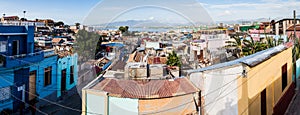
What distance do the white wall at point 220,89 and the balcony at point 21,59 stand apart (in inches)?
200

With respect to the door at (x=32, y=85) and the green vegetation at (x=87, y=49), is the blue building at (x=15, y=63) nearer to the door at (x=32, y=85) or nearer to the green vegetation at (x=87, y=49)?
the door at (x=32, y=85)

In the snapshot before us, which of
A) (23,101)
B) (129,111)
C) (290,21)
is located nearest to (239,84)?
(129,111)

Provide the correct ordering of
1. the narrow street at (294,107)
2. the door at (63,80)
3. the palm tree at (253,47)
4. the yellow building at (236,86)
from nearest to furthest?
the yellow building at (236,86) → the narrow street at (294,107) → the door at (63,80) → the palm tree at (253,47)

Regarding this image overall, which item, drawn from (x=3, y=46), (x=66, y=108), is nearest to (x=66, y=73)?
(x=66, y=108)

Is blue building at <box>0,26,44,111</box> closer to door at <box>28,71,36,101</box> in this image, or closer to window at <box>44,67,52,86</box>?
door at <box>28,71,36,101</box>

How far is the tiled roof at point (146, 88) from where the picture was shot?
3174mm

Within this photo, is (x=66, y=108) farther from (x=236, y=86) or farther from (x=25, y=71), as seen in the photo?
(x=236, y=86)

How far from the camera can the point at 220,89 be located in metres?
3.08

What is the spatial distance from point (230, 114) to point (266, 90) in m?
1.10

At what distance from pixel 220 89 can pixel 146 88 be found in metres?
1.02

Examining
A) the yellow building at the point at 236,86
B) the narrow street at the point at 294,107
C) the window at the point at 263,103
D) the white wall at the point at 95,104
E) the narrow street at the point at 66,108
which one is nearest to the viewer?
the yellow building at the point at 236,86

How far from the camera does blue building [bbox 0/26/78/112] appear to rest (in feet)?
19.5

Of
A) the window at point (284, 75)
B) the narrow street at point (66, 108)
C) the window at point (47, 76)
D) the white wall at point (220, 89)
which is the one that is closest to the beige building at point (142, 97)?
the white wall at point (220, 89)

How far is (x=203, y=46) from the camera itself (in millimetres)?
9773
